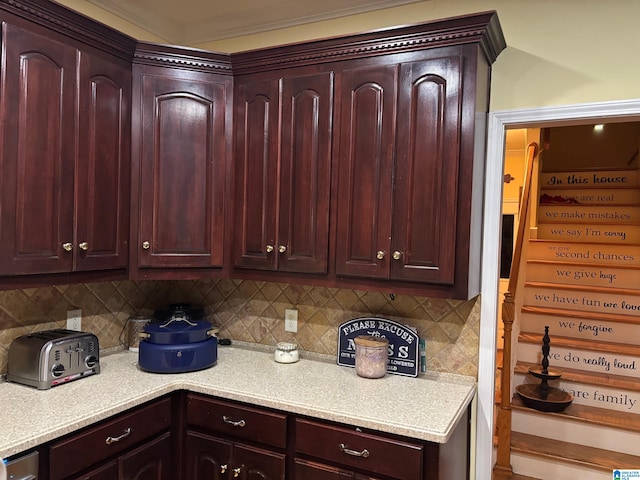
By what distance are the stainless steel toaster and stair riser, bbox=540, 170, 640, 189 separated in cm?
435

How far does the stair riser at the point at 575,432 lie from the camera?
306 cm

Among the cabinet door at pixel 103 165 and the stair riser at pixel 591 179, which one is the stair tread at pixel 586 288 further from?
the cabinet door at pixel 103 165

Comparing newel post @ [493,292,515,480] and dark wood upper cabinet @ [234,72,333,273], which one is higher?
dark wood upper cabinet @ [234,72,333,273]

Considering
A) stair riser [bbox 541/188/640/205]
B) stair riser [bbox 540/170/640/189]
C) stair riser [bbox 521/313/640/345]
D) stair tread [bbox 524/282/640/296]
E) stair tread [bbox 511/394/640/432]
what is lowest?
stair tread [bbox 511/394/640/432]

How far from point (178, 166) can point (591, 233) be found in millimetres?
3620

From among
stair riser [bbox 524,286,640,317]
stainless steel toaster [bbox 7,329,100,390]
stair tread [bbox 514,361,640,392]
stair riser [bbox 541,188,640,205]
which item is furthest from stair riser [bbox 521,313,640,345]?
stainless steel toaster [bbox 7,329,100,390]

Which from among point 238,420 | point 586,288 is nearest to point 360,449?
point 238,420

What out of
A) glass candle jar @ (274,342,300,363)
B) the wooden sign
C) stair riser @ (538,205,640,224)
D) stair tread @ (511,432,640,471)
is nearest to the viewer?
the wooden sign

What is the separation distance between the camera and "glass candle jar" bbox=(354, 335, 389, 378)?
2123 mm

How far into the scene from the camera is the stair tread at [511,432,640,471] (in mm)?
2943

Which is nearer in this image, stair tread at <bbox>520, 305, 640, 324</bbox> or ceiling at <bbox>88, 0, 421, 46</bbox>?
ceiling at <bbox>88, 0, 421, 46</bbox>

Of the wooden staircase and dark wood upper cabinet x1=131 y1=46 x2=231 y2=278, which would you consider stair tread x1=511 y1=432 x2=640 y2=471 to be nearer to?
the wooden staircase

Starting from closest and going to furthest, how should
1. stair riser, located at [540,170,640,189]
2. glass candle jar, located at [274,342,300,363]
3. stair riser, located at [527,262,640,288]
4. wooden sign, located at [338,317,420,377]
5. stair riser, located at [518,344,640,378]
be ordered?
1. wooden sign, located at [338,317,420,377]
2. glass candle jar, located at [274,342,300,363]
3. stair riser, located at [518,344,640,378]
4. stair riser, located at [527,262,640,288]
5. stair riser, located at [540,170,640,189]

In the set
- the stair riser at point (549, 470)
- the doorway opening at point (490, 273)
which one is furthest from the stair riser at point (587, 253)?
the doorway opening at point (490, 273)
